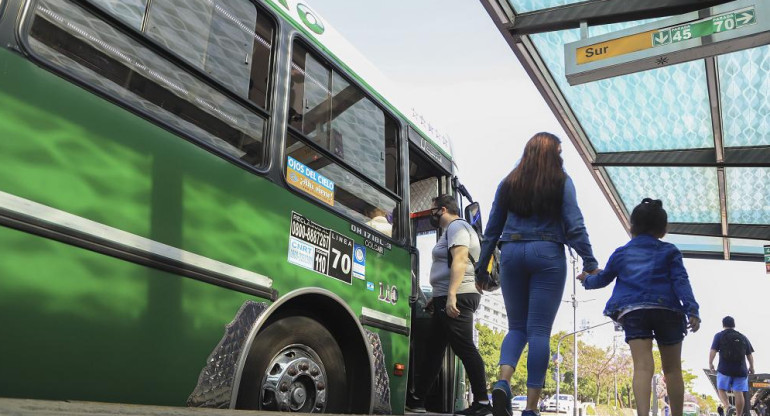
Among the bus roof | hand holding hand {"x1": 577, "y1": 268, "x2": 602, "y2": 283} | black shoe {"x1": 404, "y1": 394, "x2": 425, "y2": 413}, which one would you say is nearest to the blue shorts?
black shoe {"x1": 404, "y1": 394, "x2": 425, "y2": 413}

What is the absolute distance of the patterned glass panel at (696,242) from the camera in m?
13.3

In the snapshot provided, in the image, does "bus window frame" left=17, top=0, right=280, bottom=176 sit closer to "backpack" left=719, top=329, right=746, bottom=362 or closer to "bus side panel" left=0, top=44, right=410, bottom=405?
"bus side panel" left=0, top=44, right=410, bottom=405

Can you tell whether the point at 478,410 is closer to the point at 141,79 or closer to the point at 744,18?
the point at 141,79

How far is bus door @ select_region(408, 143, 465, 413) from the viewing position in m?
5.29

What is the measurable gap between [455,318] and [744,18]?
3790 mm

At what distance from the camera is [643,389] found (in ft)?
12.6

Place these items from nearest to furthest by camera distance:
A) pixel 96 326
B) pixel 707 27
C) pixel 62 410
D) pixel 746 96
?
pixel 62 410 → pixel 96 326 → pixel 707 27 → pixel 746 96

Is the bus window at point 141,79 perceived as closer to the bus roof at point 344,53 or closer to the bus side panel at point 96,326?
the bus side panel at point 96,326

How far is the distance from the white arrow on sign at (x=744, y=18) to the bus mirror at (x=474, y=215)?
9.37 ft

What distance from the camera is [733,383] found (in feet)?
32.0

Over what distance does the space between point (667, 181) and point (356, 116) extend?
347 inches

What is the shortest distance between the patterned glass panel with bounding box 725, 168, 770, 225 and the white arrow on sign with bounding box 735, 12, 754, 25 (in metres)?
5.32

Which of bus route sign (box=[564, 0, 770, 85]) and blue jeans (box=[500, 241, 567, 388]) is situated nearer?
blue jeans (box=[500, 241, 567, 388])

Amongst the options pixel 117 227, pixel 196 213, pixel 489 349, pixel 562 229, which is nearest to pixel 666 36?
pixel 562 229
